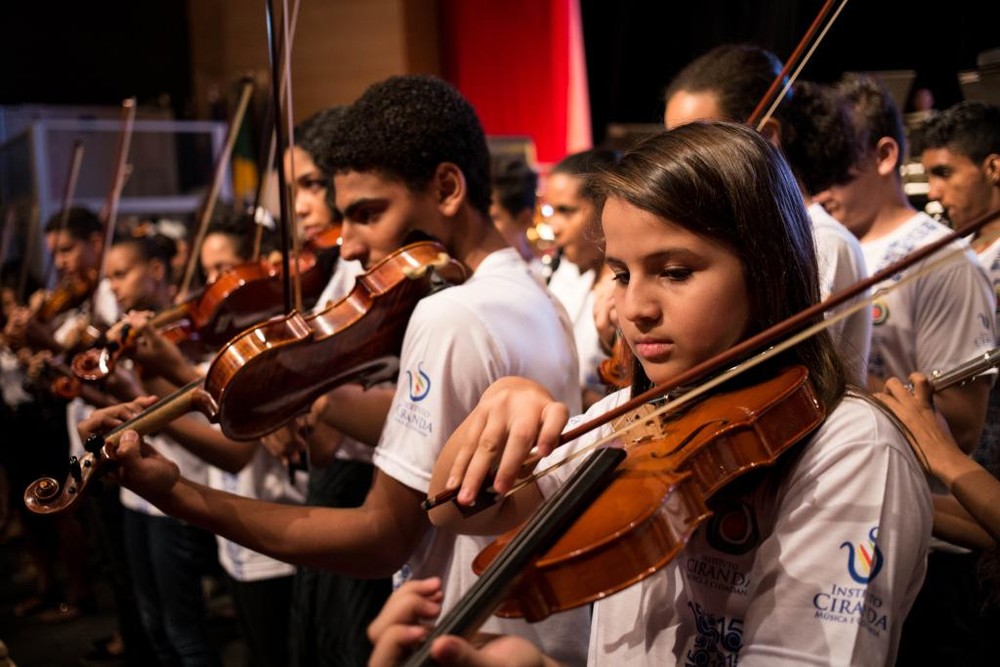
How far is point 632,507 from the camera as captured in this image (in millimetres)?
947

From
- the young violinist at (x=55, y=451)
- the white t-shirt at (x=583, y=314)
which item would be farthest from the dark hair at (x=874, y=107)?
the young violinist at (x=55, y=451)

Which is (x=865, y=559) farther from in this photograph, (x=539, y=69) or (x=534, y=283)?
(x=539, y=69)

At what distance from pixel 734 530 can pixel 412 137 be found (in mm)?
1020

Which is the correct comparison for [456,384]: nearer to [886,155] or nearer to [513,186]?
[886,155]

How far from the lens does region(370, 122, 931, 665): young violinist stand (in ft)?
3.21

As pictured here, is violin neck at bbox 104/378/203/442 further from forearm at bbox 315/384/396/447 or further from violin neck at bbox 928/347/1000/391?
violin neck at bbox 928/347/1000/391

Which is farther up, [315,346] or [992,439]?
[315,346]

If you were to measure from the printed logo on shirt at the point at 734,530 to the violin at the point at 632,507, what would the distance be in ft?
0.29

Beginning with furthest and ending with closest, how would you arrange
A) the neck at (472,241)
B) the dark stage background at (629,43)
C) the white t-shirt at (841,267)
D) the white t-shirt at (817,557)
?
the dark stage background at (629,43)
the neck at (472,241)
the white t-shirt at (841,267)
the white t-shirt at (817,557)

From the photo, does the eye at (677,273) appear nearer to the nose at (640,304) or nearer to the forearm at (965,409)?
the nose at (640,304)

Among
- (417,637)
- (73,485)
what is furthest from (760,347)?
(73,485)

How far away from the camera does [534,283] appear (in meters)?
1.82

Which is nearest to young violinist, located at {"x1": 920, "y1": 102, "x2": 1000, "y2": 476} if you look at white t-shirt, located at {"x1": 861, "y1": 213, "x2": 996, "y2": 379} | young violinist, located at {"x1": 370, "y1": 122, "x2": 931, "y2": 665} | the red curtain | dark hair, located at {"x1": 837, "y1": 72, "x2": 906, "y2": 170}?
dark hair, located at {"x1": 837, "y1": 72, "x2": 906, "y2": 170}

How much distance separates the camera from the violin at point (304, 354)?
1.65 m
